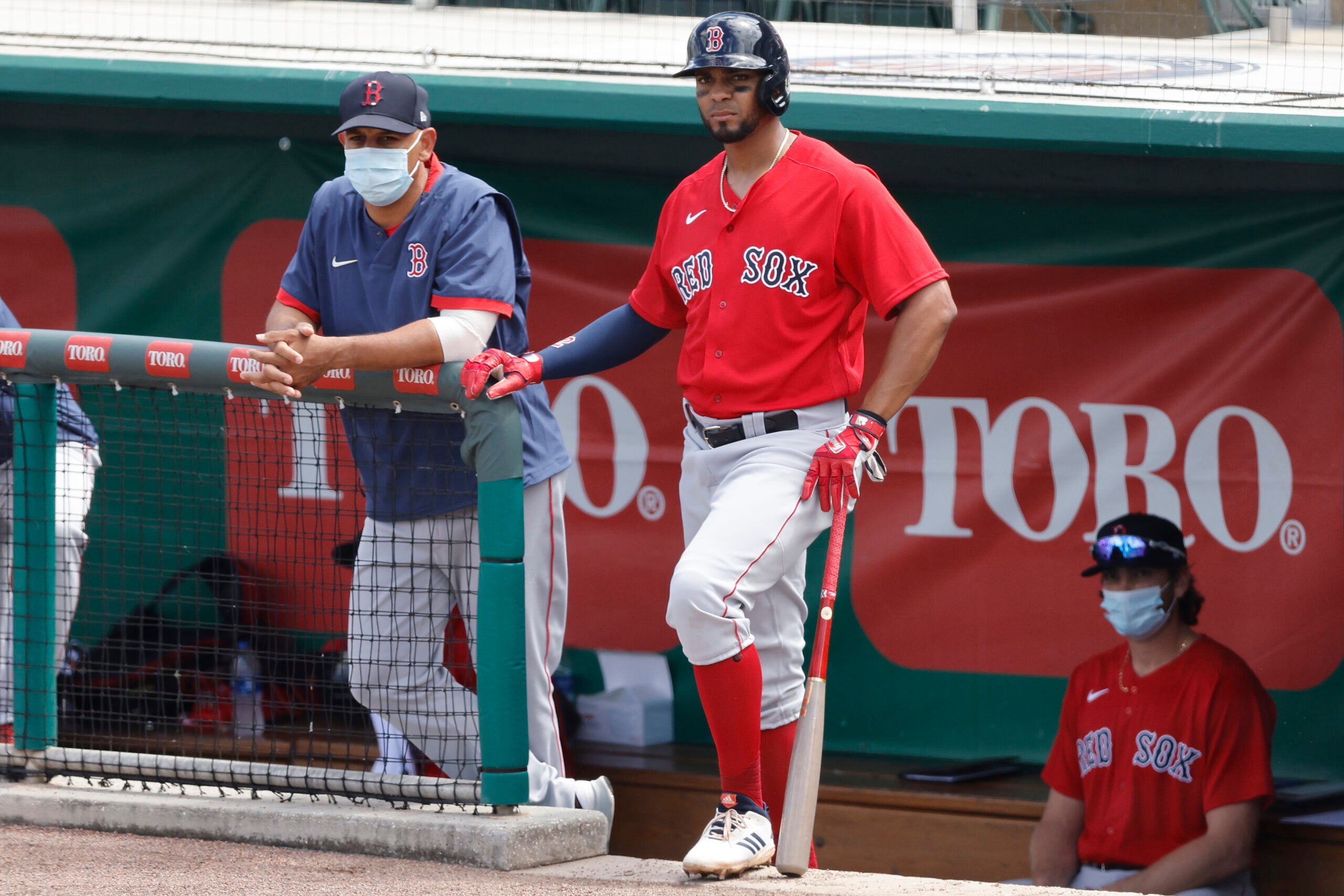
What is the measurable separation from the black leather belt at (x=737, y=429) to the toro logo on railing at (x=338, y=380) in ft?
2.17

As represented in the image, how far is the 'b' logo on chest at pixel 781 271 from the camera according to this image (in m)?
2.87

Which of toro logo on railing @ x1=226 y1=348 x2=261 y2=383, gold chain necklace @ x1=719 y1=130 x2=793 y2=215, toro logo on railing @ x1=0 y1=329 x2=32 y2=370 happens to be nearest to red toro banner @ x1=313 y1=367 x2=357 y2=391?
toro logo on railing @ x1=226 y1=348 x2=261 y2=383

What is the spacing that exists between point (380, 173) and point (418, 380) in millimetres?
530

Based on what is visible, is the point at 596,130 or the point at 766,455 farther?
the point at 596,130

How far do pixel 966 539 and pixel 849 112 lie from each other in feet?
4.60

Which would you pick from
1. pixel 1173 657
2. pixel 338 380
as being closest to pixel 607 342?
pixel 338 380

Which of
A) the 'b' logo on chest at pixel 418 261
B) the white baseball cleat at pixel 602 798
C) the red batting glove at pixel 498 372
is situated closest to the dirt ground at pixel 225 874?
the white baseball cleat at pixel 602 798

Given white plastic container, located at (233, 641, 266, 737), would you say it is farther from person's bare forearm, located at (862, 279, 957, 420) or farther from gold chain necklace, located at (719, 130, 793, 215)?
person's bare forearm, located at (862, 279, 957, 420)

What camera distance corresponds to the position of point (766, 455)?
112 inches

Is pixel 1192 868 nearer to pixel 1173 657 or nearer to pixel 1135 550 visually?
pixel 1173 657

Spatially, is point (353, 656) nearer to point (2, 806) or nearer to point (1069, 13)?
point (2, 806)

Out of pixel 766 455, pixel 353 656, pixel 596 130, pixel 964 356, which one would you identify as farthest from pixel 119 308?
pixel 766 455

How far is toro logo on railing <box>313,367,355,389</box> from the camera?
9.86 ft

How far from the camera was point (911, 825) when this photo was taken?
4.48 m
